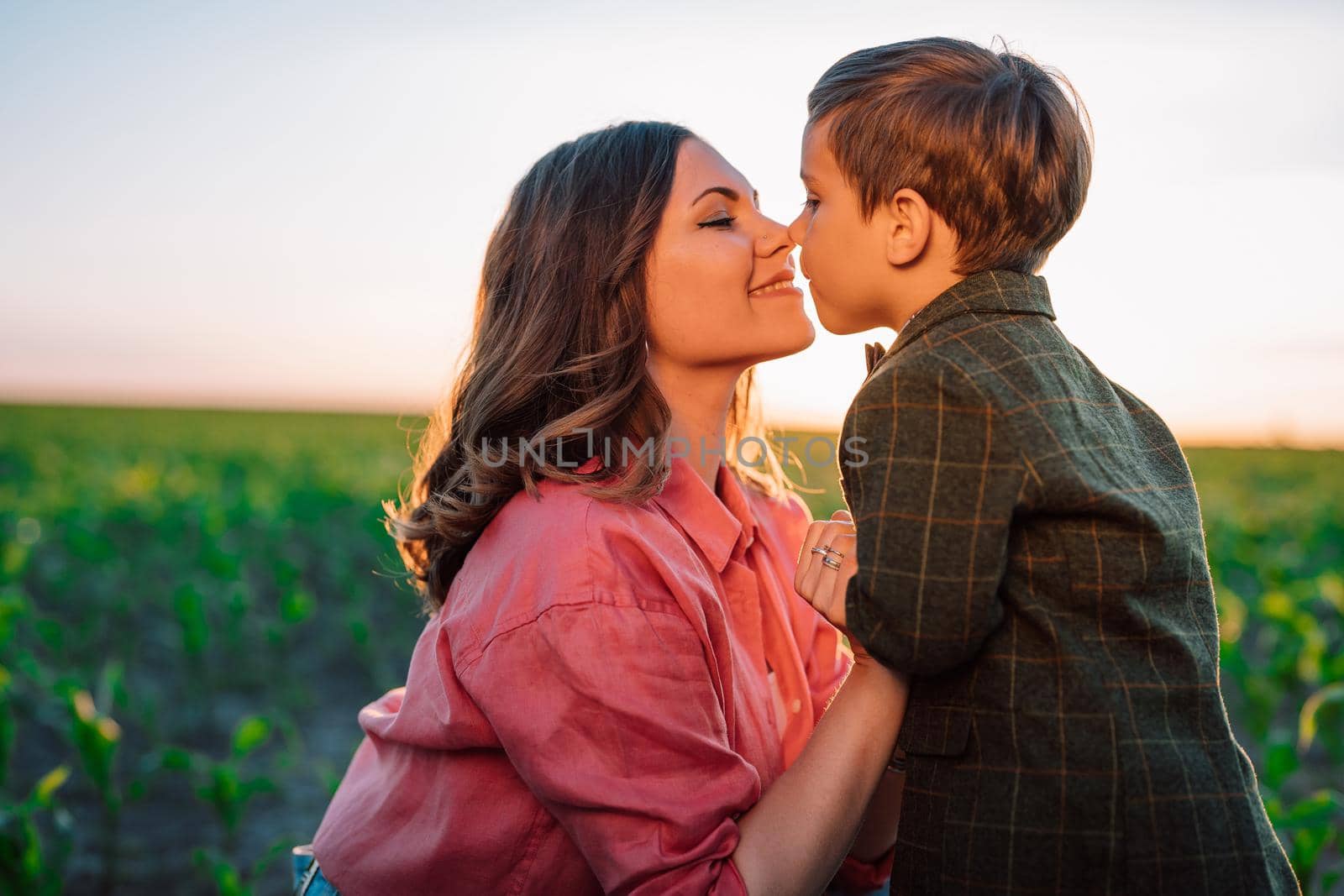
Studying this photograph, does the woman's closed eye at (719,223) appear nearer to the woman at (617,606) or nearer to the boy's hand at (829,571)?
the woman at (617,606)

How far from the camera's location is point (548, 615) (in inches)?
67.6

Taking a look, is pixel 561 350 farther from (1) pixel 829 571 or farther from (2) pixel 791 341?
(1) pixel 829 571

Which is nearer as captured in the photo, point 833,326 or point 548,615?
point 548,615

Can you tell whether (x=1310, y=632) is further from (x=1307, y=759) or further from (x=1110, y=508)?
(x=1110, y=508)

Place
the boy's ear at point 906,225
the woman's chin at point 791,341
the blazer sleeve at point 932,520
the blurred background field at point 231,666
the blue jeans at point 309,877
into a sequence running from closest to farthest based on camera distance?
the blazer sleeve at point 932,520 → the boy's ear at point 906,225 → the blue jeans at point 309,877 → the woman's chin at point 791,341 → the blurred background field at point 231,666

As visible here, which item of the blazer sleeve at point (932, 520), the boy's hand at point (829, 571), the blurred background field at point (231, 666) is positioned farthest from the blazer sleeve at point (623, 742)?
the blurred background field at point (231, 666)

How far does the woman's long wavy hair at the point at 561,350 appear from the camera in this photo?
2041 millimetres

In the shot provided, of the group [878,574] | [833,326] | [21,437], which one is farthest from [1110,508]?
[21,437]

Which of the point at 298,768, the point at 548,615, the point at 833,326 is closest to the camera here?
the point at 548,615

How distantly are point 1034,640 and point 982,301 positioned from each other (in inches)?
20.4

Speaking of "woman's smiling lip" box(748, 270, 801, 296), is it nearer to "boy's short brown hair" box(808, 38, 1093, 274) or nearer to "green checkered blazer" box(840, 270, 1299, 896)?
"boy's short brown hair" box(808, 38, 1093, 274)

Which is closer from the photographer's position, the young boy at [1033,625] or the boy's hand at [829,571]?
the young boy at [1033,625]

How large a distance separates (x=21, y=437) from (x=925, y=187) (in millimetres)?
29532

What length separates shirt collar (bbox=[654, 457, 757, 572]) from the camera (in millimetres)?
2080
